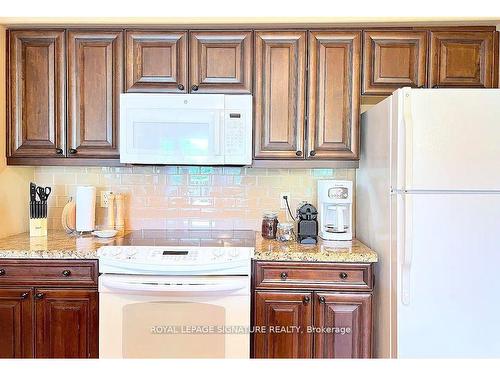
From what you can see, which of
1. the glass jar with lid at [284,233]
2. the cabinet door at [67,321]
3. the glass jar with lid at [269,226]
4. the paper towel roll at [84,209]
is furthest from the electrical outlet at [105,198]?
the glass jar with lid at [284,233]

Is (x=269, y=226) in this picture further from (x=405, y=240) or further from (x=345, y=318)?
(x=405, y=240)

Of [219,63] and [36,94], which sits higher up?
[219,63]

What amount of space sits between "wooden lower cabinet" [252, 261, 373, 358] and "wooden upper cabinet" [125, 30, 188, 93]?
1.24 m

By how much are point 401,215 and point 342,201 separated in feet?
1.63

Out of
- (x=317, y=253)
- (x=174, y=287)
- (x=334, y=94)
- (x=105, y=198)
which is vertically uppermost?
(x=334, y=94)

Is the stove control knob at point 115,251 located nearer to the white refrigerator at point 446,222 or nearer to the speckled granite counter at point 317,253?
the speckled granite counter at point 317,253

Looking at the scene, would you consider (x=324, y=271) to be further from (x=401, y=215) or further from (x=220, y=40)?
(x=220, y=40)

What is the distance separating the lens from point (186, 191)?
2693mm

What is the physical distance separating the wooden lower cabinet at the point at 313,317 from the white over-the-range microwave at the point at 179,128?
754 mm

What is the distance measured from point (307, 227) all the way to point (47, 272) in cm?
142

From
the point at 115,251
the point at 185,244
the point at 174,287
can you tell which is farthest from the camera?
the point at 185,244

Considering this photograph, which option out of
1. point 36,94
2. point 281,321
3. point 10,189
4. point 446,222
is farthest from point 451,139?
point 10,189
